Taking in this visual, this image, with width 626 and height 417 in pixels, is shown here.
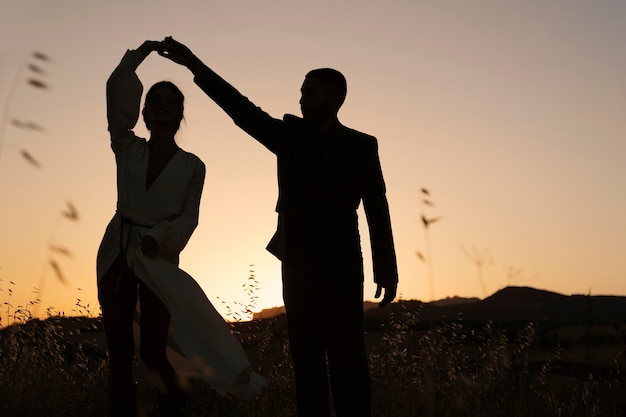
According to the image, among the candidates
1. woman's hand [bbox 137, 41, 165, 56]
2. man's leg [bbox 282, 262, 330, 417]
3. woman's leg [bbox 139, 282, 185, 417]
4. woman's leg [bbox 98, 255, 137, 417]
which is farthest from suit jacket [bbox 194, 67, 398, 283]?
woman's leg [bbox 98, 255, 137, 417]

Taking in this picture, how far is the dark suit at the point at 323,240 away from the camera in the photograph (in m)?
4.32

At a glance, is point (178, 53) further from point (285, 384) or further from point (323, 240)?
point (285, 384)

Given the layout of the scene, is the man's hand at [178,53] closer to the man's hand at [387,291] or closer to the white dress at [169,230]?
the white dress at [169,230]

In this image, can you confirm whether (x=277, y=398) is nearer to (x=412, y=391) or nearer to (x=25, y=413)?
(x=412, y=391)

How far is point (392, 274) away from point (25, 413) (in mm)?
3050

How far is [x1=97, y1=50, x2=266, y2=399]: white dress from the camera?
479 centimetres

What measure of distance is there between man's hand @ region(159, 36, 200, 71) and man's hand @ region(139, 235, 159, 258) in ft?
3.36

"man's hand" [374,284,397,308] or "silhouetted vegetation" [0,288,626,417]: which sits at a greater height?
"man's hand" [374,284,397,308]

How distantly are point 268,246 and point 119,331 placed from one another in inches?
40.1

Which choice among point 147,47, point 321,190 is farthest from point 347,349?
point 147,47

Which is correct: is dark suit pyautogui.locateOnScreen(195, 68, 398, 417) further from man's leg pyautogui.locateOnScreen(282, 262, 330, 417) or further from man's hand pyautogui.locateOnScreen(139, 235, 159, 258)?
man's hand pyautogui.locateOnScreen(139, 235, 159, 258)

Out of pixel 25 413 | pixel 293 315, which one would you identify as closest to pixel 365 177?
pixel 293 315

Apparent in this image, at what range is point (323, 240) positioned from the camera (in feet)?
14.3

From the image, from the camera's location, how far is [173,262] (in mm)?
4891
